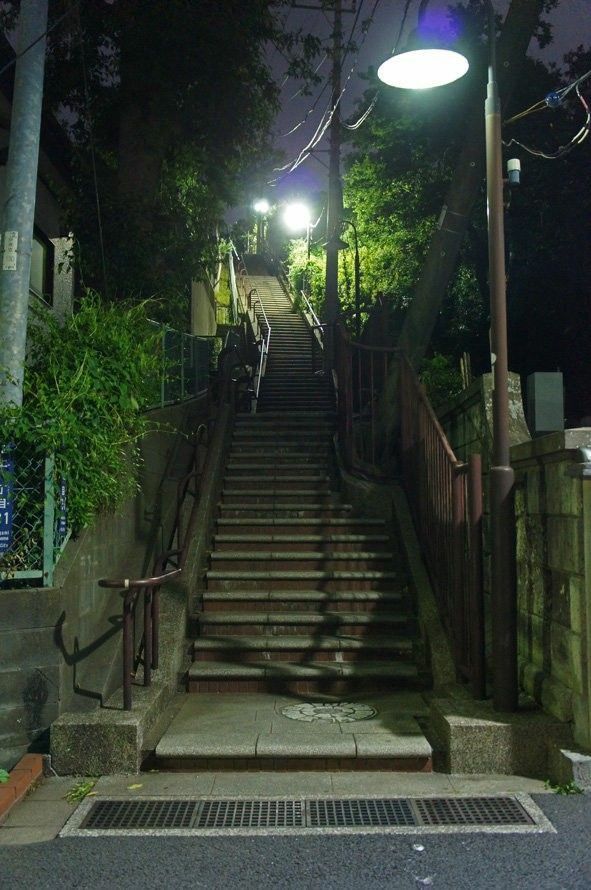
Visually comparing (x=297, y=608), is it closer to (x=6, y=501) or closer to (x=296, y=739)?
(x=296, y=739)

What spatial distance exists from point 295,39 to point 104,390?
1000 cm

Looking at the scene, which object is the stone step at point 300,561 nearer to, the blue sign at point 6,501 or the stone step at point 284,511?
the stone step at point 284,511

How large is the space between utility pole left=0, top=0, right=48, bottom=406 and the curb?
94.8 inches

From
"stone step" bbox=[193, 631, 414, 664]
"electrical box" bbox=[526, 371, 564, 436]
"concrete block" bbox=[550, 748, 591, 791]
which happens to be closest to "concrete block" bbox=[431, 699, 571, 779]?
"concrete block" bbox=[550, 748, 591, 791]

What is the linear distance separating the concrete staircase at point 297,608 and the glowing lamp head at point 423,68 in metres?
4.40

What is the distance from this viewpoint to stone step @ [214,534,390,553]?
8.03 m

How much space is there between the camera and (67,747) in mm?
4785

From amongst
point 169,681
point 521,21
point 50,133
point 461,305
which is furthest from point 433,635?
point 461,305

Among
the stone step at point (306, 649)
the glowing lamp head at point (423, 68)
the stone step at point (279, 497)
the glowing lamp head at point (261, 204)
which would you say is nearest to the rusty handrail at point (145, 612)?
the stone step at point (306, 649)

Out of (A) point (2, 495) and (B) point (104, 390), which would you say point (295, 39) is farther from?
(A) point (2, 495)

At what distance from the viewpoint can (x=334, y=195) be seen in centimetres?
1789

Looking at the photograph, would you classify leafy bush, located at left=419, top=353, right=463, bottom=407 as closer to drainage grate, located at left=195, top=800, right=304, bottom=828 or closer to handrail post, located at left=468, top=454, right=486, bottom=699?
handrail post, located at left=468, top=454, right=486, bottom=699

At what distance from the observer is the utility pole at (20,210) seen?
5484mm

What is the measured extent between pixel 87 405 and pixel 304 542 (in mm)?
3193
